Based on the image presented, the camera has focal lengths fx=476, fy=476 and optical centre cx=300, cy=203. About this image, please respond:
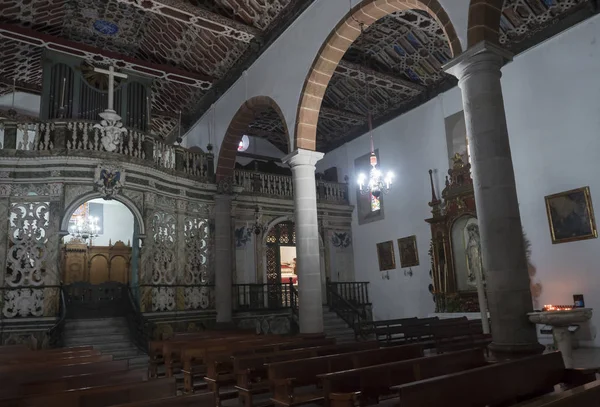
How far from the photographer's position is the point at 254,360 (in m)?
6.21

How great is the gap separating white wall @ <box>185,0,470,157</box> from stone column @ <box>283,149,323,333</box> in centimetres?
73

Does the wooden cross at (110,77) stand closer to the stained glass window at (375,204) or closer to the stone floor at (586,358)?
the stained glass window at (375,204)

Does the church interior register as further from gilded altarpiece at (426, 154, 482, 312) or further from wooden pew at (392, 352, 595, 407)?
wooden pew at (392, 352, 595, 407)

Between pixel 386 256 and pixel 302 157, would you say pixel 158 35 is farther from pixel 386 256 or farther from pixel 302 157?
pixel 386 256

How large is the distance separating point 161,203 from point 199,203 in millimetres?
1431

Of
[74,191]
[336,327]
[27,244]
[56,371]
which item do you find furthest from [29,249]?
[336,327]

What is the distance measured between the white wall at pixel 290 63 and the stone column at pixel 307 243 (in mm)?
726

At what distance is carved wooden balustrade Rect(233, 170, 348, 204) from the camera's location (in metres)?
17.0

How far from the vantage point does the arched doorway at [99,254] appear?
14656mm

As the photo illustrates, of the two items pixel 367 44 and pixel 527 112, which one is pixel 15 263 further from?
pixel 527 112

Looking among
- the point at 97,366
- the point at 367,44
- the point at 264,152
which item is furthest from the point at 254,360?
the point at 264,152

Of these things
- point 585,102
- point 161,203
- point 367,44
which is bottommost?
point 161,203

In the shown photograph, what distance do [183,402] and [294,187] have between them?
856cm

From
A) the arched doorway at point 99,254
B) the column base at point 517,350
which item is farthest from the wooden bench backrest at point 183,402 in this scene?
the arched doorway at point 99,254
